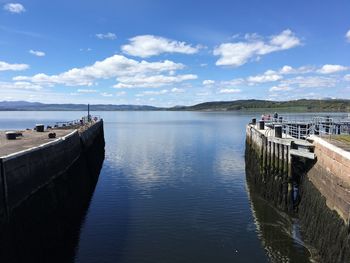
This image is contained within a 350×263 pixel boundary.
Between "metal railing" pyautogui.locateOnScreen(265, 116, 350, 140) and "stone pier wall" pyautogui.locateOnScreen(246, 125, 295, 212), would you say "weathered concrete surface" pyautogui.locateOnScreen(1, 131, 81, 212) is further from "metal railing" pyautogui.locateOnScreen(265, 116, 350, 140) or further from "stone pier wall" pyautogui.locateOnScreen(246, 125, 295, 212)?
"metal railing" pyautogui.locateOnScreen(265, 116, 350, 140)

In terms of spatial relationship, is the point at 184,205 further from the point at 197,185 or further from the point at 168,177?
the point at 168,177

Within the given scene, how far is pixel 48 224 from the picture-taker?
70.6ft

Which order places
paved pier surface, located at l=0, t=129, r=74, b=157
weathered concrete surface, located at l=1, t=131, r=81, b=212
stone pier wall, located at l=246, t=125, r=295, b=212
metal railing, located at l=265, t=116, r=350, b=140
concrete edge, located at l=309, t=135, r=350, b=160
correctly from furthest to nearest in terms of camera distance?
metal railing, located at l=265, t=116, r=350, b=140, stone pier wall, located at l=246, t=125, r=295, b=212, paved pier surface, located at l=0, t=129, r=74, b=157, concrete edge, located at l=309, t=135, r=350, b=160, weathered concrete surface, located at l=1, t=131, r=81, b=212

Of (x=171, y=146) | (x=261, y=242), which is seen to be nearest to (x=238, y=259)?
(x=261, y=242)

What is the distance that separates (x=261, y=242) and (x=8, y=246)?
1414cm

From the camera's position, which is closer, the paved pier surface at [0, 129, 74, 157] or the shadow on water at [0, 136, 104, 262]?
the shadow on water at [0, 136, 104, 262]

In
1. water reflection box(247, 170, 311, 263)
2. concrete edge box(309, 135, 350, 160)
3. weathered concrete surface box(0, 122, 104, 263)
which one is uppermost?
concrete edge box(309, 135, 350, 160)

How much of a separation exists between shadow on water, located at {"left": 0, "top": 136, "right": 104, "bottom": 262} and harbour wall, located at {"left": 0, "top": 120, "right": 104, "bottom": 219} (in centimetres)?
37

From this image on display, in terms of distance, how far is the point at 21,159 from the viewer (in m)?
19.3

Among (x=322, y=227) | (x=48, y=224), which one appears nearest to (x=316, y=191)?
(x=322, y=227)

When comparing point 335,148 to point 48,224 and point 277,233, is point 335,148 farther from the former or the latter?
point 48,224

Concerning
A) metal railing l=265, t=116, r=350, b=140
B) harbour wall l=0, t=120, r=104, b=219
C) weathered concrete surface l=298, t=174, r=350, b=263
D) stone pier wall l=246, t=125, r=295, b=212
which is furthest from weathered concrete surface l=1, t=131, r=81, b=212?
metal railing l=265, t=116, r=350, b=140

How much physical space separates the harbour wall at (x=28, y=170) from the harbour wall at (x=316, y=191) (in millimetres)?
13887

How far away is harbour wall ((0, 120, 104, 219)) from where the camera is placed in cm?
1670
